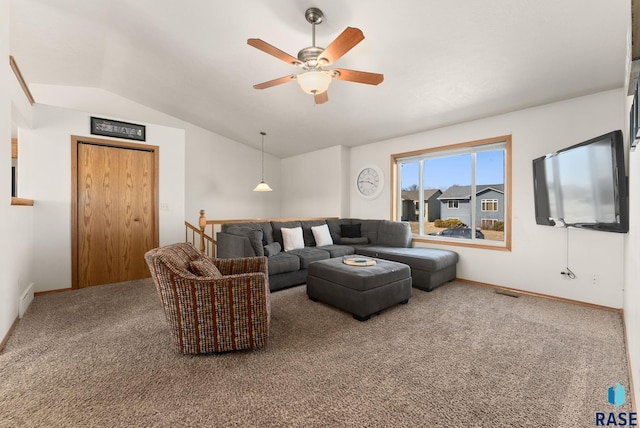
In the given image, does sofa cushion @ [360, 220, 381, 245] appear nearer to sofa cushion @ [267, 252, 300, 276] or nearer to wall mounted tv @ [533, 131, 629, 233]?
sofa cushion @ [267, 252, 300, 276]

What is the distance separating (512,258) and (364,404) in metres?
3.17

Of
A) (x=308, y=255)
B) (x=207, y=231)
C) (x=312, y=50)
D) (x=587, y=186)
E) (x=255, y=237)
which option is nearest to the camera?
(x=312, y=50)

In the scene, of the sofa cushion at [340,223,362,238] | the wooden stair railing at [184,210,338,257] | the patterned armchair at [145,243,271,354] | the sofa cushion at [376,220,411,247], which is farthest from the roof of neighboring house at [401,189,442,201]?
the patterned armchair at [145,243,271,354]

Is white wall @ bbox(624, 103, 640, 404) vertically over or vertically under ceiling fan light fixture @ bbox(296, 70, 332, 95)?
under

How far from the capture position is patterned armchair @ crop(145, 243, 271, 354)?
193cm

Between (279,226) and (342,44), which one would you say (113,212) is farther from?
(342,44)

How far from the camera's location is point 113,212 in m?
3.91

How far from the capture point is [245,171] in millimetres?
6457

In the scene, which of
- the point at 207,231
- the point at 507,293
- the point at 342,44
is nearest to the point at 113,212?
the point at 207,231

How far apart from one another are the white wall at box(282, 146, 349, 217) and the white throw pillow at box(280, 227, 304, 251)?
4.82 feet

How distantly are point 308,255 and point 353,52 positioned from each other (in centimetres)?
259

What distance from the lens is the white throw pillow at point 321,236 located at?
4.68 m

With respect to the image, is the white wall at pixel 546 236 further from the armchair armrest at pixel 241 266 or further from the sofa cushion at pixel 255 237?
the armchair armrest at pixel 241 266

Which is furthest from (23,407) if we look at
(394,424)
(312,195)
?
(312,195)
